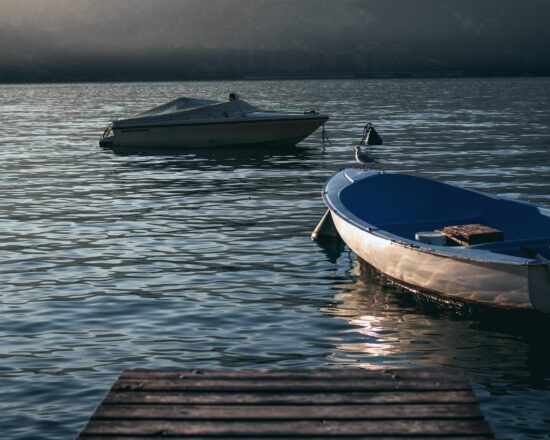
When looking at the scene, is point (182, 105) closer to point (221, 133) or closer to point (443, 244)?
point (221, 133)

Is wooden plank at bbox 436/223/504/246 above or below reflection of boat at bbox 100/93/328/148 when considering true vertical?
above

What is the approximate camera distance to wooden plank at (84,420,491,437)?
25.0 feet

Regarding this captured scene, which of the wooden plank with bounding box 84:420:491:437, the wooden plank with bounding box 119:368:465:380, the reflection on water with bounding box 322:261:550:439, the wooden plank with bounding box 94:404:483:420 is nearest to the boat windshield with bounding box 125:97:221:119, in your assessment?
the reflection on water with bounding box 322:261:550:439

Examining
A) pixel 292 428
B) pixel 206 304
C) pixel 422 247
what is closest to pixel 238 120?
pixel 206 304

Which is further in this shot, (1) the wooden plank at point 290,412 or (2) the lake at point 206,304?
(2) the lake at point 206,304

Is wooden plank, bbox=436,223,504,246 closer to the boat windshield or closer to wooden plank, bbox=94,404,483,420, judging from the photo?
wooden plank, bbox=94,404,483,420

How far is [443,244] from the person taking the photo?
16531 mm

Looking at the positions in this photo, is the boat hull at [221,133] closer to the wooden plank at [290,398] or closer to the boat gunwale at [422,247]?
the boat gunwale at [422,247]

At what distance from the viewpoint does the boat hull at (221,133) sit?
43156 millimetres

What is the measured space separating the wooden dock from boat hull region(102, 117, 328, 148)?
34.4 meters

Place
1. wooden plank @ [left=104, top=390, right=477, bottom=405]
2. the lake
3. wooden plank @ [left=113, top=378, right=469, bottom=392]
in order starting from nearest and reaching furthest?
wooden plank @ [left=104, top=390, right=477, bottom=405]
wooden plank @ [left=113, top=378, right=469, bottom=392]
the lake

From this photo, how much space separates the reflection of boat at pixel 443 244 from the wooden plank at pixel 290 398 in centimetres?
538

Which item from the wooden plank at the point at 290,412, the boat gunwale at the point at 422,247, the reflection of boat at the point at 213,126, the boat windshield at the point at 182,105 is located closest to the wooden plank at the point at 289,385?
the wooden plank at the point at 290,412

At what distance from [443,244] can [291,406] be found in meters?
8.82
